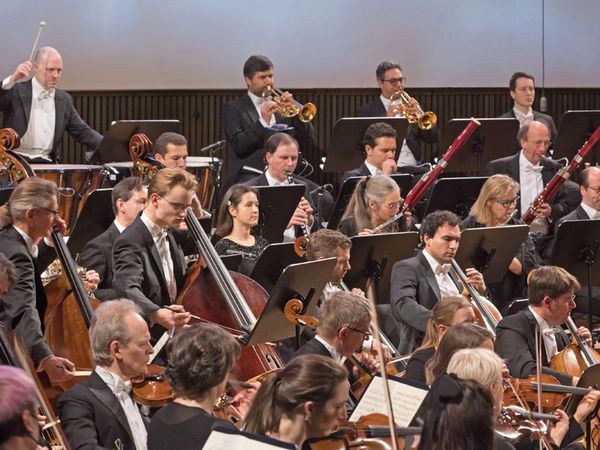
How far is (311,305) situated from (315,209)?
95.1 inches

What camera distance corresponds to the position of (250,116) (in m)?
6.87

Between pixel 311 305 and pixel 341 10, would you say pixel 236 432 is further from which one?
pixel 341 10

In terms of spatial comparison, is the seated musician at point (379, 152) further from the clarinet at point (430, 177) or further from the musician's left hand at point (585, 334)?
the musician's left hand at point (585, 334)

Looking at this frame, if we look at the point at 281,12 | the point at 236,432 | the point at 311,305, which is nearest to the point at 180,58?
the point at 281,12

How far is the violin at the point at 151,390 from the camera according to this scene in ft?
10.5

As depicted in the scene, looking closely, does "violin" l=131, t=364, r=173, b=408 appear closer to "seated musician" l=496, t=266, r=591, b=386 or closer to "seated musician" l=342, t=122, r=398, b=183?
"seated musician" l=496, t=266, r=591, b=386

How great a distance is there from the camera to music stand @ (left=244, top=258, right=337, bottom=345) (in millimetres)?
3696

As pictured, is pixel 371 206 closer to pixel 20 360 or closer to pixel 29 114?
pixel 29 114

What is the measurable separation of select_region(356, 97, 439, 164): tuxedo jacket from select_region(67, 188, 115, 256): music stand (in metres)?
2.83

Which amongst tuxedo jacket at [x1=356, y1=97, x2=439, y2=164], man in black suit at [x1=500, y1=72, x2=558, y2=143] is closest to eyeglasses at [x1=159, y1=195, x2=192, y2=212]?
tuxedo jacket at [x1=356, y1=97, x2=439, y2=164]

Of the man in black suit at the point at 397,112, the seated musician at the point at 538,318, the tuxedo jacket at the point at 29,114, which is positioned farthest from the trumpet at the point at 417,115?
the seated musician at the point at 538,318

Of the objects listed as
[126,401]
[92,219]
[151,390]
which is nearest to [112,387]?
[126,401]

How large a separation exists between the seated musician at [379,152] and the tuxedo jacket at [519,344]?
2118 mm

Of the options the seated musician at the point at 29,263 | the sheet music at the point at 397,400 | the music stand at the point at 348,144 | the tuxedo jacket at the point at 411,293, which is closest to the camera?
the sheet music at the point at 397,400
